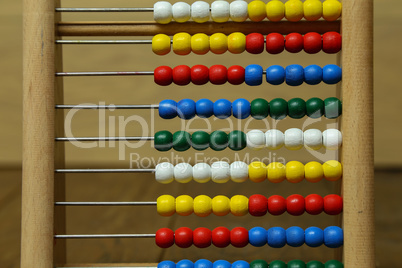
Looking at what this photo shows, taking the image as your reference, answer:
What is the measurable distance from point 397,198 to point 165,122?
0.62 meters

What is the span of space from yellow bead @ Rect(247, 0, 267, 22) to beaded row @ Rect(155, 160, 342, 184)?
0.30 metres

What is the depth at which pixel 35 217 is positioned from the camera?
2.87 feet

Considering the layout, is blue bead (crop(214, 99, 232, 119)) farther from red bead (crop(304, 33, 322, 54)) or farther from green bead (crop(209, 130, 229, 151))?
red bead (crop(304, 33, 322, 54))

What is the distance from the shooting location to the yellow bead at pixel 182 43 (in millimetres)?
916

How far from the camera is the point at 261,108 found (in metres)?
Answer: 0.89

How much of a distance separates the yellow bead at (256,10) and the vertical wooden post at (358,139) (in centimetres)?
17

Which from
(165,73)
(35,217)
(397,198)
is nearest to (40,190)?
(35,217)

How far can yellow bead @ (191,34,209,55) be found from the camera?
35.9 inches

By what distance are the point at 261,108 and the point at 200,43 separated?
184 millimetres

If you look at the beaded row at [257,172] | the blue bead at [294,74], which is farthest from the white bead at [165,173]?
the blue bead at [294,74]

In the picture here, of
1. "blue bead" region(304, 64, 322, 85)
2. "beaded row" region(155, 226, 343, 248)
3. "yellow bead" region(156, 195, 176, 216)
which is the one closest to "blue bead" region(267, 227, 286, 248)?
"beaded row" region(155, 226, 343, 248)

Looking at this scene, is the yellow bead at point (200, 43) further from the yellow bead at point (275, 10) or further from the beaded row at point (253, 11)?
the yellow bead at point (275, 10)

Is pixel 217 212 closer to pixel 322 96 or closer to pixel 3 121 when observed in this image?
pixel 322 96

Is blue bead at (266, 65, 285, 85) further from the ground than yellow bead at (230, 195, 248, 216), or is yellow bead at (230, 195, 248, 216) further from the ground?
blue bead at (266, 65, 285, 85)
